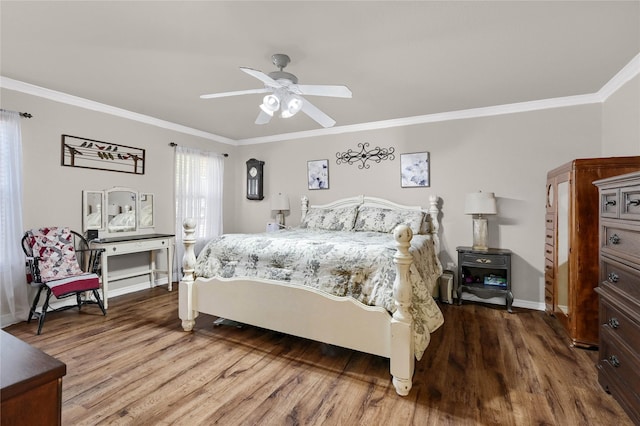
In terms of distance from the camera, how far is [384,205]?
428 centimetres

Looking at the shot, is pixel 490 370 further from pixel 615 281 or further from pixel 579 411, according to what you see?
pixel 615 281

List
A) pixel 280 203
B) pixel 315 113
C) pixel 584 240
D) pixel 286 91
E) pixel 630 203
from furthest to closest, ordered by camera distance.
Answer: pixel 280 203, pixel 315 113, pixel 584 240, pixel 286 91, pixel 630 203

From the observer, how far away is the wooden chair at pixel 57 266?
9.43 ft

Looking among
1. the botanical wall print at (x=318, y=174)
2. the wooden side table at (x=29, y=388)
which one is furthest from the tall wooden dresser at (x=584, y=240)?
the wooden side table at (x=29, y=388)

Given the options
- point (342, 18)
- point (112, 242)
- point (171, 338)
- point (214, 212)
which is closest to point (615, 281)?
point (342, 18)

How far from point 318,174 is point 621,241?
3.61 m

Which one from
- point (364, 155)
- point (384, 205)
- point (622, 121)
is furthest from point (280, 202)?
point (622, 121)

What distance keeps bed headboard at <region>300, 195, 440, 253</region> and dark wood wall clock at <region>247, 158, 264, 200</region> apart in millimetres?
824

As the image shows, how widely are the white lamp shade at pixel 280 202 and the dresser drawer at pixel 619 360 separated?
12.4 feet

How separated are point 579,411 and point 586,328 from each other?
3.31ft

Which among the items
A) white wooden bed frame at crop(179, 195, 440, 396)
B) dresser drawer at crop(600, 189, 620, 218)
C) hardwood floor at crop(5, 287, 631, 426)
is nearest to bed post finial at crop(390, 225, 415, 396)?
white wooden bed frame at crop(179, 195, 440, 396)

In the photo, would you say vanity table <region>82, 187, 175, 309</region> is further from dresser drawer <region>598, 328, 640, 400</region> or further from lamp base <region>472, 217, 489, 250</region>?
dresser drawer <region>598, 328, 640, 400</region>

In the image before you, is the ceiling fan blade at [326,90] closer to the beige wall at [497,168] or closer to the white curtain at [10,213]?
Answer: the beige wall at [497,168]

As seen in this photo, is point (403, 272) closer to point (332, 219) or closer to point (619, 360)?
point (619, 360)
